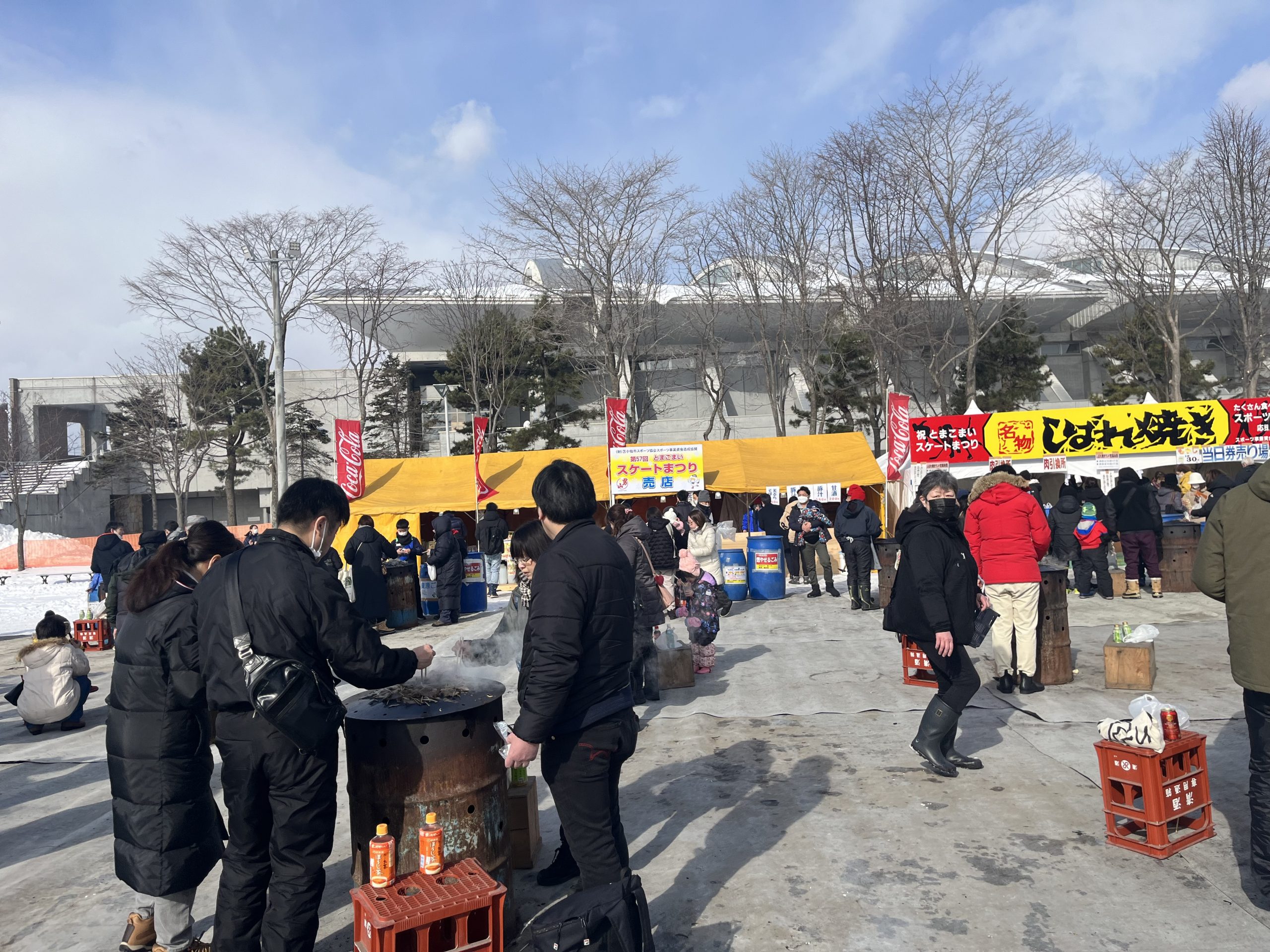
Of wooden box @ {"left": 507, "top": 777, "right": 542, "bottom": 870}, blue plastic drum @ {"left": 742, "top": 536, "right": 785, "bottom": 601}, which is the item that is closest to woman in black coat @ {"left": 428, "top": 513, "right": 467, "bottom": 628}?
blue plastic drum @ {"left": 742, "top": 536, "right": 785, "bottom": 601}

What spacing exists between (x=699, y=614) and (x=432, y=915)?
5.66 meters

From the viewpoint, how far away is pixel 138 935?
11.1 feet

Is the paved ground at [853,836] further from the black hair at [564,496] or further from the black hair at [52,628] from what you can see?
the black hair at [564,496]

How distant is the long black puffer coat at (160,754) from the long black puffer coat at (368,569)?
8.18 m

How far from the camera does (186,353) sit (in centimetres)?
3547

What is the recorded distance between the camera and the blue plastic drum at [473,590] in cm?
1386

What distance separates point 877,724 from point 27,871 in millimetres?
5276

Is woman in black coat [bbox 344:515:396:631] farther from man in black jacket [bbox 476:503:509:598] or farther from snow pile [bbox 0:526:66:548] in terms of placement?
snow pile [bbox 0:526:66:548]

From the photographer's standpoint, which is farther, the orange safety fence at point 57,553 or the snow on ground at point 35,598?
the orange safety fence at point 57,553

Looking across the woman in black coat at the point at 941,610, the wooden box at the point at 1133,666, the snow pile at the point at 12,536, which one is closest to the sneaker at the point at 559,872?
the woman in black coat at the point at 941,610

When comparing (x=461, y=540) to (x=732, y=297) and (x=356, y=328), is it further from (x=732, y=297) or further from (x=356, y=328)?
(x=356, y=328)

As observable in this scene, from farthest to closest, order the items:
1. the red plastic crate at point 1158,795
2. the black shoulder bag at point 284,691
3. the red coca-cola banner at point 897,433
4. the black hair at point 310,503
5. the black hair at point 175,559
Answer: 1. the red coca-cola banner at point 897,433
2. the red plastic crate at point 1158,795
3. the black hair at point 175,559
4. the black hair at point 310,503
5. the black shoulder bag at point 284,691

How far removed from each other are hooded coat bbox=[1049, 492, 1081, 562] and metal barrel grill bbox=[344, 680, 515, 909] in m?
10.1

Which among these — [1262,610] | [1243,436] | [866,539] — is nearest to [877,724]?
[1262,610]
